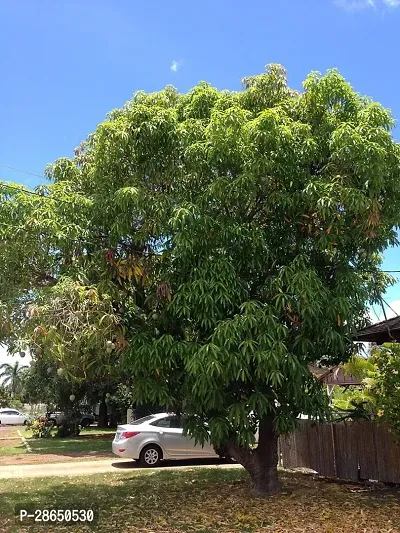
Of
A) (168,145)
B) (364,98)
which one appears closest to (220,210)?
(168,145)

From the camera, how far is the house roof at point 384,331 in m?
10.7

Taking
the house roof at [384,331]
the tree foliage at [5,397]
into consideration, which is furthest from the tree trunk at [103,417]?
the tree foliage at [5,397]

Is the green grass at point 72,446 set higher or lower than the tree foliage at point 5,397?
lower

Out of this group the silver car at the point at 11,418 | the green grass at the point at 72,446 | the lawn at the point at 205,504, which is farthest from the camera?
the silver car at the point at 11,418

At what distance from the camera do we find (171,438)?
15.1 m

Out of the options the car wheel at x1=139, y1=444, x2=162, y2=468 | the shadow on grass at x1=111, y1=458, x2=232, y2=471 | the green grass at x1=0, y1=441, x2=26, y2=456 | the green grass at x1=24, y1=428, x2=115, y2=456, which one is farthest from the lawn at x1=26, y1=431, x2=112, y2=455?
the car wheel at x1=139, y1=444, x2=162, y2=468

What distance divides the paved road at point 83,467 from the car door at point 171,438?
0.37 meters

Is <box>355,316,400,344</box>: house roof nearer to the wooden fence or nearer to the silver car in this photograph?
the wooden fence

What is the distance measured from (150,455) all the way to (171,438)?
711 mm

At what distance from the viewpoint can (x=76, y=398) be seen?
25.5 m

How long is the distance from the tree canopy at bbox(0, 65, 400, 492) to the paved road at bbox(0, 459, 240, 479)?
18.5 ft

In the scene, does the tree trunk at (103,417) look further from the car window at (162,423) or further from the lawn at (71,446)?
the car window at (162,423)

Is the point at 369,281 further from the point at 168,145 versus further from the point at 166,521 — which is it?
the point at 166,521

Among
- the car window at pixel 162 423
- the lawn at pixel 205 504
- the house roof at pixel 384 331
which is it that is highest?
the house roof at pixel 384 331
